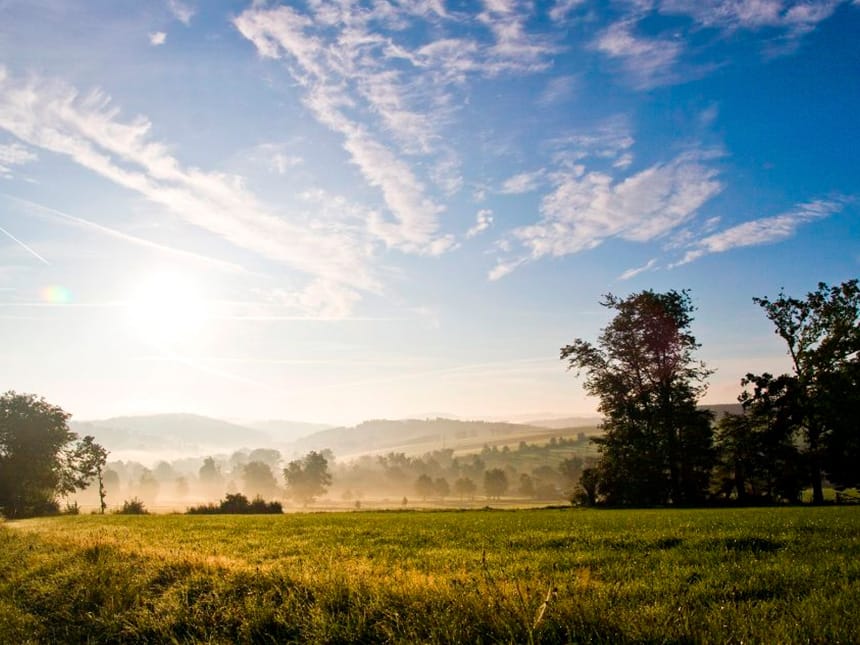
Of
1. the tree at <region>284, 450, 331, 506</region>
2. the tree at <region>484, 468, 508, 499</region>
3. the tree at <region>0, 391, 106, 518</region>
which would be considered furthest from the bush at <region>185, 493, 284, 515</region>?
the tree at <region>284, 450, 331, 506</region>

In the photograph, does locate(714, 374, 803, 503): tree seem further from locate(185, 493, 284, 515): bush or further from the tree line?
locate(185, 493, 284, 515): bush

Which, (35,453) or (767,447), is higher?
(35,453)

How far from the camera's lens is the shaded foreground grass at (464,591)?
496 centimetres

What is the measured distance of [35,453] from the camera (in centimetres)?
6166

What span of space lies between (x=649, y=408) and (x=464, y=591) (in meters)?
47.1

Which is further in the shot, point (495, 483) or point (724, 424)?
point (495, 483)

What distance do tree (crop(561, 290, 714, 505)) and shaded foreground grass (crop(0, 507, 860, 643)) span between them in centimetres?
3541

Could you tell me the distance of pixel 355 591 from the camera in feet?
21.7

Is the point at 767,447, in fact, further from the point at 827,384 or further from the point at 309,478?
the point at 309,478

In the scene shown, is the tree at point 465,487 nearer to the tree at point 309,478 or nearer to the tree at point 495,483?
the tree at point 495,483

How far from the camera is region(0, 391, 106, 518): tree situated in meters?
57.6

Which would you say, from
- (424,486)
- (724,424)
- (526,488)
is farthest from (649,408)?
(424,486)

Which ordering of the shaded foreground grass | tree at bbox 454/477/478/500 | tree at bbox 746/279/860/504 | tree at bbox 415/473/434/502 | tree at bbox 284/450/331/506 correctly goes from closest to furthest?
the shaded foreground grass, tree at bbox 746/279/860/504, tree at bbox 454/477/478/500, tree at bbox 284/450/331/506, tree at bbox 415/473/434/502

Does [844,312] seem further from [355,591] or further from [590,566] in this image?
[355,591]
